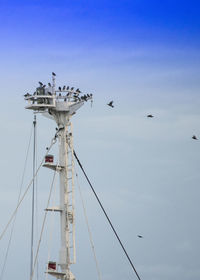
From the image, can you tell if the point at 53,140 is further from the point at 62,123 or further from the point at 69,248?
the point at 69,248

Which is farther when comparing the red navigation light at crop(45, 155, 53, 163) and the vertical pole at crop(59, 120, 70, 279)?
the red navigation light at crop(45, 155, 53, 163)

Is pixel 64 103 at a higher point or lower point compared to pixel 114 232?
higher

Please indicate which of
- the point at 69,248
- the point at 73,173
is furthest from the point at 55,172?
the point at 69,248

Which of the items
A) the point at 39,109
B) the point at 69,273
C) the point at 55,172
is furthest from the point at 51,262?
the point at 39,109

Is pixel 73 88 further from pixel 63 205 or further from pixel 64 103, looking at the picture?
pixel 63 205

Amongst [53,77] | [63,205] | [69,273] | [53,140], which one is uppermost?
[53,77]

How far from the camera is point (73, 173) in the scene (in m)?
69.1

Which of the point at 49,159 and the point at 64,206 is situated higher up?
the point at 49,159

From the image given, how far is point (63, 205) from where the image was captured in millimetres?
68625

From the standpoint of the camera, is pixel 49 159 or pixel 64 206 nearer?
pixel 64 206

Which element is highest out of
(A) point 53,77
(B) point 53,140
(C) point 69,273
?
(A) point 53,77

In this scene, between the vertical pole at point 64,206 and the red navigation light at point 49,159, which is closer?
the vertical pole at point 64,206

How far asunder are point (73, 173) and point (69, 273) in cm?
710

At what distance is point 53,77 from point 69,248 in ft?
41.5
